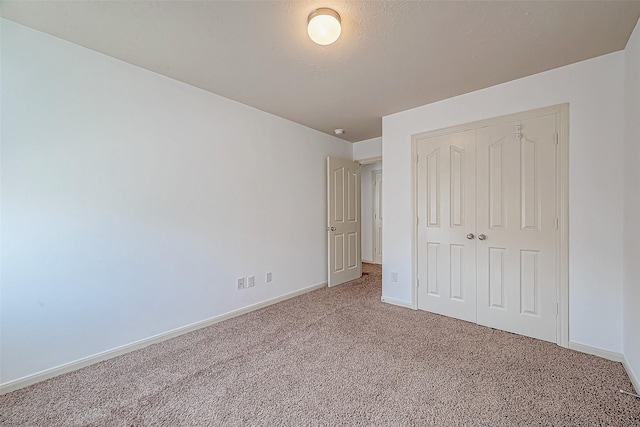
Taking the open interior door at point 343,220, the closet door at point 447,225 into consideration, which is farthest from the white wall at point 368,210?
the closet door at point 447,225

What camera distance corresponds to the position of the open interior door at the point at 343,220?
420 centimetres

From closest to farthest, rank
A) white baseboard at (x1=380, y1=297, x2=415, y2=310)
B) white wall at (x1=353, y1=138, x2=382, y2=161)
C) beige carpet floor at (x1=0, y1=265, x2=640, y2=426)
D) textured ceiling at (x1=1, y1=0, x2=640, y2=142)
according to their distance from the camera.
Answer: beige carpet floor at (x1=0, y1=265, x2=640, y2=426) → textured ceiling at (x1=1, y1=0, x2=640, y2=142) → white baseboard at (x1=380, y1=297, x2=415, y2=310) → white wall at (x1=353, y1=138, x2=382, y2=161)

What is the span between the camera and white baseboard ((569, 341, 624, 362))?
2086 mm

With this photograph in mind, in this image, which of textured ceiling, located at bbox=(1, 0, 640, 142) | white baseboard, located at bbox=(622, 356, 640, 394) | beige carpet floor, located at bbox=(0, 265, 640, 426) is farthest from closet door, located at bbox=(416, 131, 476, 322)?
white baseboard, located at bbox=(622, 356, 640, 394)

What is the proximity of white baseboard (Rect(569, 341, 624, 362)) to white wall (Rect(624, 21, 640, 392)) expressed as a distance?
108mm

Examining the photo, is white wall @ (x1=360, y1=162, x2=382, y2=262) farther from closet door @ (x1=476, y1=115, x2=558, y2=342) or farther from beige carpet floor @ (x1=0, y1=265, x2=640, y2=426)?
beige carpet floor @ (x1=0, y1=265, x2=640, y2=426)

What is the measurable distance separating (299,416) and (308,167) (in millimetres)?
3061

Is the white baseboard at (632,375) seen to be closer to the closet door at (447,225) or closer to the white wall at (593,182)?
the white wall at (593,182)

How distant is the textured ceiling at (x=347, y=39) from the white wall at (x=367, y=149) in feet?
5.74

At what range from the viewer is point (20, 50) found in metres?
1.82

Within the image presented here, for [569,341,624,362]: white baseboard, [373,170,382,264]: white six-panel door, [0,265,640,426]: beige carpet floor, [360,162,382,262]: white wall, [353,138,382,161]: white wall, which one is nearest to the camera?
[0,265,640,426]: beige carpet floor

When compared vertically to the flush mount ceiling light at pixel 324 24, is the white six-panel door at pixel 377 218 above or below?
below

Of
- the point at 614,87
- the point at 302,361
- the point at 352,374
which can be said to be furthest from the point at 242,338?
the point at 614,87

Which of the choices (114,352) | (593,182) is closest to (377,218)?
(593,182)
